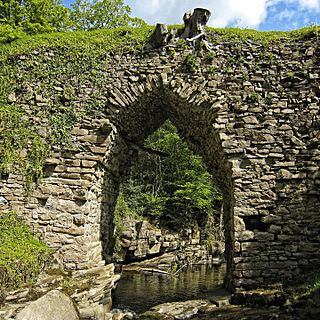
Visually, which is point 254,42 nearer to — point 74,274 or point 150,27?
point 150,27

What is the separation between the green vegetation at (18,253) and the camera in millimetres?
5598

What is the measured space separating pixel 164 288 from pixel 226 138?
17.1 feet

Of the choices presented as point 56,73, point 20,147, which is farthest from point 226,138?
point 20,147

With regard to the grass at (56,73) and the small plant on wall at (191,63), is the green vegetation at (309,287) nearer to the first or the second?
the grass at (56,73)

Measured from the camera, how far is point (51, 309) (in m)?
4.96

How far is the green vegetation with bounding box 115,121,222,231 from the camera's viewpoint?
60.5 ft

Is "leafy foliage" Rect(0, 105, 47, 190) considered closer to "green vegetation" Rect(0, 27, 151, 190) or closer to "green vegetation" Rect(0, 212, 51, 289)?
"green vegetation" Rect(0, 27, 151, 190)

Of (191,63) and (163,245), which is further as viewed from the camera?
(163,245)

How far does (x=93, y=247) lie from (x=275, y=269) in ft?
12.3

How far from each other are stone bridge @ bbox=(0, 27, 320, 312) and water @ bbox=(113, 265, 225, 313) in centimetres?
131

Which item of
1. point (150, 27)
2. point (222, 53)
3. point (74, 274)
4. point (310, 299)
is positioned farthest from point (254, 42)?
point (74, 274)

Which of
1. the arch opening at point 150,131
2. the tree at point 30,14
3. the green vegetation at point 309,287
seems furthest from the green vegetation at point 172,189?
the green vegetation at point 309,287

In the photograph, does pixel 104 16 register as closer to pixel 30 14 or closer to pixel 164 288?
pixel 30 14

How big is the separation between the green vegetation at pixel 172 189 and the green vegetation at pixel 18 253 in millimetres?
8564
